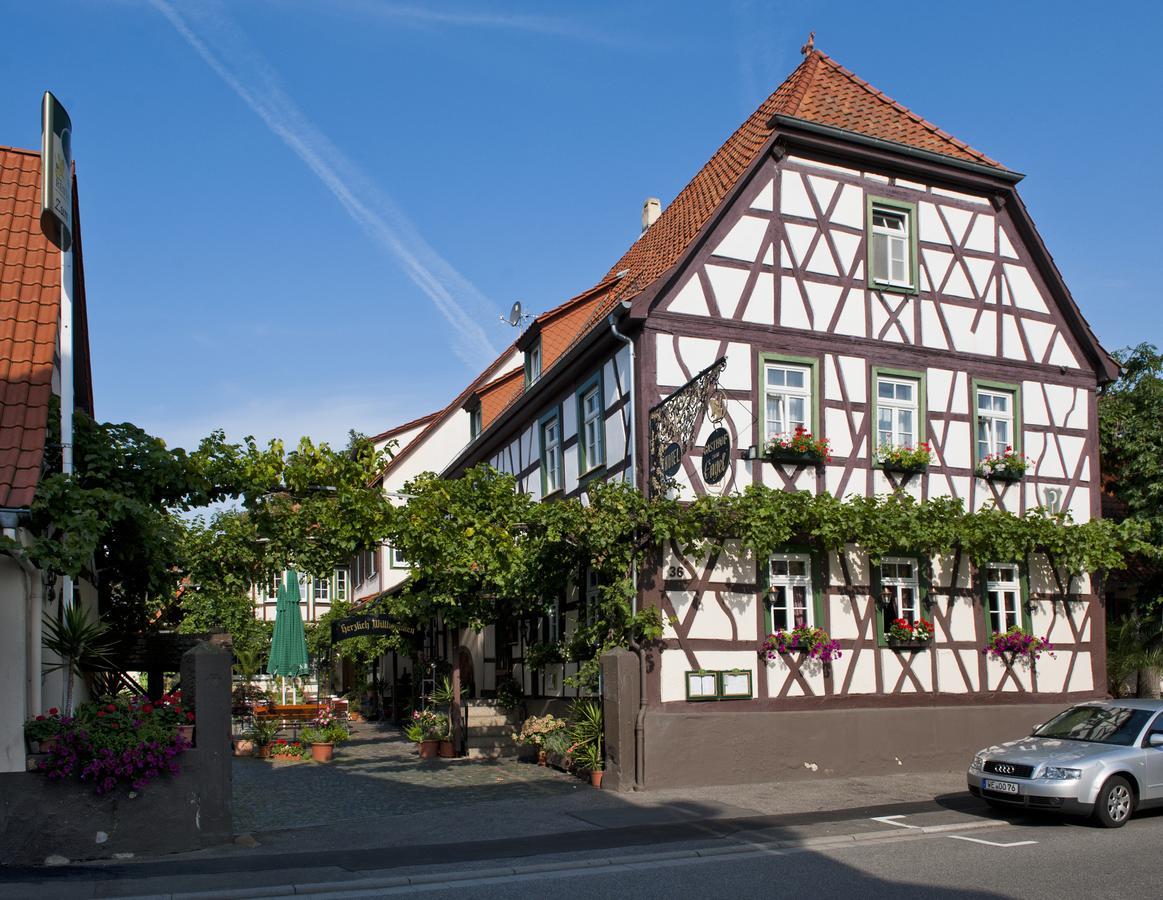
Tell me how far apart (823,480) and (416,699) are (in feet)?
47.1

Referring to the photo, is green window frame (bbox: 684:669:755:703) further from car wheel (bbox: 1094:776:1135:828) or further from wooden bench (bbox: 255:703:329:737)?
wooden bench (bbox: 255:703:329:737)

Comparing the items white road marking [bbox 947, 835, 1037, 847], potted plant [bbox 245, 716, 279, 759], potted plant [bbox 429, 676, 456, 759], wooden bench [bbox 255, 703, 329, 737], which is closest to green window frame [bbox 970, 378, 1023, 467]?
white road marking [bbox 947, 835, 1037, 847]

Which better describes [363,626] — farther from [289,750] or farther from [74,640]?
[74,640]

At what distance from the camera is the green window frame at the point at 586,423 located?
18.2 metres

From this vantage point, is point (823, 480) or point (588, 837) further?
point (823, 480)

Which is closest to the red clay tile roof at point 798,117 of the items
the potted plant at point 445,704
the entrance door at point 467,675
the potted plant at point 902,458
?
the potted plant at point 902,458

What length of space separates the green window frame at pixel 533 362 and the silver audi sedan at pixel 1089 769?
41.9 feet

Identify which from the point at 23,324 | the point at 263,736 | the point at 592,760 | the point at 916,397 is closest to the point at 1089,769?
the point at 592,760

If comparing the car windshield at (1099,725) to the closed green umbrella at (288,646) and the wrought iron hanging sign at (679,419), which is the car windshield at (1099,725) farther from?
the closed green umbrella at (288,646)

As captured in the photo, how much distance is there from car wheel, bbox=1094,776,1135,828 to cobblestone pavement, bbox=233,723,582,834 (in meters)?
6.60

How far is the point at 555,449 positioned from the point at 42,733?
11715 mm

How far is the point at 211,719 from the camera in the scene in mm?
11680

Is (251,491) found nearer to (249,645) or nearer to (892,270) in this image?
(892,270)

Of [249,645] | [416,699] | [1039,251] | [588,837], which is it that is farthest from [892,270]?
[249,645]
